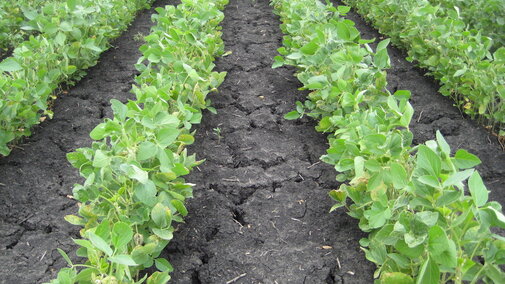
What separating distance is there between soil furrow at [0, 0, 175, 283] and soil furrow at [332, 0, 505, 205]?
2.37 meters

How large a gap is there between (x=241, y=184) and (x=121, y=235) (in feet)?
4.28

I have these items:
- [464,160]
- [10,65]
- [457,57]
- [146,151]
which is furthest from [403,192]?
[10,65]

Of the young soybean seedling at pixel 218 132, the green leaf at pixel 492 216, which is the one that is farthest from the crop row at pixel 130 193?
the green leaf at pixel 492 216

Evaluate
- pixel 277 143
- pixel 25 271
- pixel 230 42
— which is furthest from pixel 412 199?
pixel 230 42

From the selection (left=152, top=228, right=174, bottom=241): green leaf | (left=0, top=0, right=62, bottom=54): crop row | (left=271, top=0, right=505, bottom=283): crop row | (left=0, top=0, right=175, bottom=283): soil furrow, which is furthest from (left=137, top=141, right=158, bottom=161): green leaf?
(left=0, top=0, right=62, bottom=54): crop row

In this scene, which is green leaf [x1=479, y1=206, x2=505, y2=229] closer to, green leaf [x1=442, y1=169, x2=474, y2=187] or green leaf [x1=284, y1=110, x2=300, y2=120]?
green leaf [x1=442, y1=169, x2=474, y2=187]

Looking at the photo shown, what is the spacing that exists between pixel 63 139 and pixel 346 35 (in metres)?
2.08

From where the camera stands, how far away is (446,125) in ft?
11.5

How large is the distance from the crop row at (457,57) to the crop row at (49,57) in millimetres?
Result: 2714

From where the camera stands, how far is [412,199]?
174 centimetres

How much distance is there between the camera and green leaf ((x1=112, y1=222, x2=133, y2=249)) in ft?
5.17

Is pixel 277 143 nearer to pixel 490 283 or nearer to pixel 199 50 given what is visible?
pixel 199 50

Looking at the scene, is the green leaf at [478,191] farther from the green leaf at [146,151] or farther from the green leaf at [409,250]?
the green leaf at [146,151]

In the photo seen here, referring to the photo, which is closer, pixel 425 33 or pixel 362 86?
pixel 362 86
